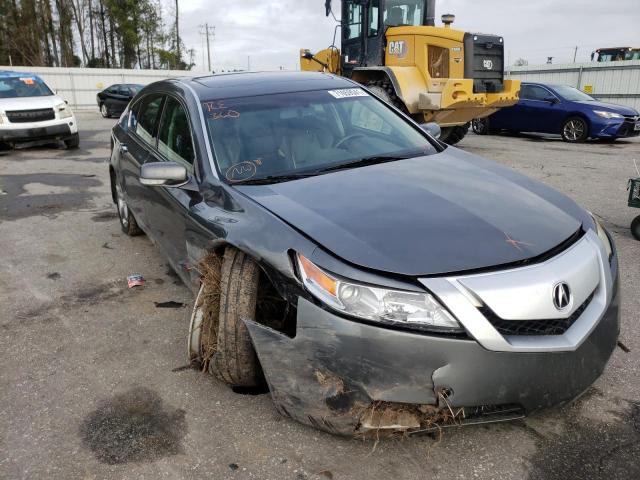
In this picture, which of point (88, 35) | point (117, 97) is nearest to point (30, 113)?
point (117, 97)

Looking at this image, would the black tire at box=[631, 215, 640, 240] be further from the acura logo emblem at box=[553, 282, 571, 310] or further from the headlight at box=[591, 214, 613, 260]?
the acura logo emblem at box=[553, 282, 571, 310]

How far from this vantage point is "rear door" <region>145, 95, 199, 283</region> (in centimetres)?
326

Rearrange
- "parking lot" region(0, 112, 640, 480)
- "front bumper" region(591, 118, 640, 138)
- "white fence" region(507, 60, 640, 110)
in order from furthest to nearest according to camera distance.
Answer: "white fence" region(507, 60, 640, 110), "front bumper" region(591, 118, 640, 138), "parking lot" region(0, 112, 640, 480)

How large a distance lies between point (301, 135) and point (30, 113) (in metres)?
9.97

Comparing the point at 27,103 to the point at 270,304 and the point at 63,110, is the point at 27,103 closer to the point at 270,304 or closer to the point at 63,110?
the point at 63,110

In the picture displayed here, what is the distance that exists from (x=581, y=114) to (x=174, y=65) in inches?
1814

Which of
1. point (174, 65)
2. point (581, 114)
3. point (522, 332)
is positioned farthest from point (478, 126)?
point (174, 65)

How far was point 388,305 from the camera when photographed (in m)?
2.00

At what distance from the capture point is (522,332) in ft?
6.63

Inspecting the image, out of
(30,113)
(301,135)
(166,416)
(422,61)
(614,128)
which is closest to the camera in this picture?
(166,416)

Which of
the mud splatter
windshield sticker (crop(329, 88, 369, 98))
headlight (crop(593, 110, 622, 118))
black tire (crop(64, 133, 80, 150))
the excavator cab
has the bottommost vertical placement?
the mud splatter

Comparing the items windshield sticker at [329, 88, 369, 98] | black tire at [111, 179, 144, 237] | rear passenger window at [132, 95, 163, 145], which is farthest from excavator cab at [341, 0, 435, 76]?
windshield sticker at [329, 88, 369, 98]

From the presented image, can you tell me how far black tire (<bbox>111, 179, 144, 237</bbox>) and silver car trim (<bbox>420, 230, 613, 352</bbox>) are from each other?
395cm

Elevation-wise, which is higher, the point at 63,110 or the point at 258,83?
the point at 258,83
